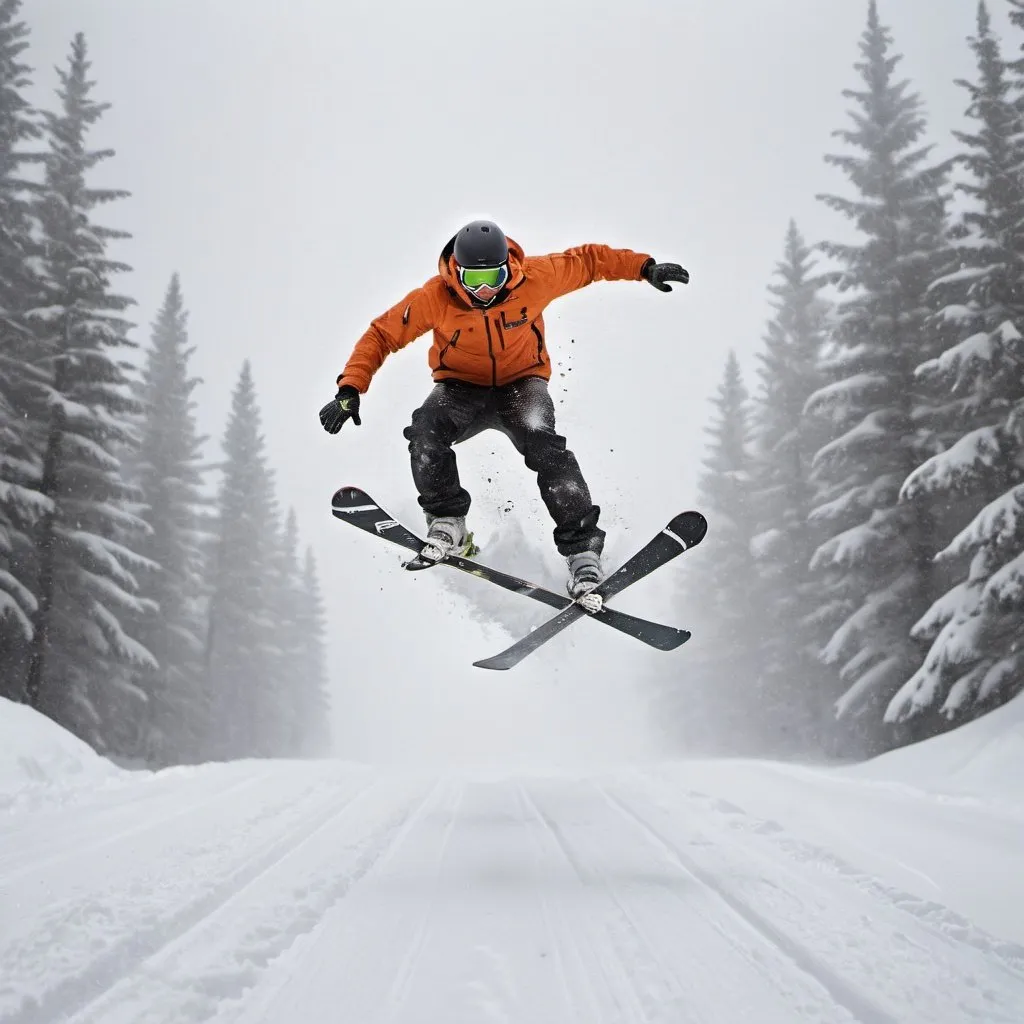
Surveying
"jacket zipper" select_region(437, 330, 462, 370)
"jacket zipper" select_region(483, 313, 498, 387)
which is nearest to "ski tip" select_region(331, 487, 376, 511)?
"jacket zipper" select_region(437, 330, 462, 370)

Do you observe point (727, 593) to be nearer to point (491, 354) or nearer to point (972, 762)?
point (972, 762)

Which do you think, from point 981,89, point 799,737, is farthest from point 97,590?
point 981,89

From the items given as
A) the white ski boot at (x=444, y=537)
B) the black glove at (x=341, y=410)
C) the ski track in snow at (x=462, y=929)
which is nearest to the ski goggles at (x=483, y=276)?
the black glove at (x=341, y=410)

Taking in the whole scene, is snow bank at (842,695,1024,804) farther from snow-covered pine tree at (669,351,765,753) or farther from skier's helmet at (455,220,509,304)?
snow-covered pine tree at (669,351,765,753)

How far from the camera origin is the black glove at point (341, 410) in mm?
5367

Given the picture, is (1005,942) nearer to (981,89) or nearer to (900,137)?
(981,89)

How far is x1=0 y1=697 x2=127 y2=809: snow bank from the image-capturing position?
601 centimetres

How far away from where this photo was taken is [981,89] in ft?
38.9

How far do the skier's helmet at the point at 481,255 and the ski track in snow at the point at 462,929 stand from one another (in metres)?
3.74

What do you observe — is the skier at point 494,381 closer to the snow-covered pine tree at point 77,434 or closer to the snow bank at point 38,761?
the snow bank at point 38,761

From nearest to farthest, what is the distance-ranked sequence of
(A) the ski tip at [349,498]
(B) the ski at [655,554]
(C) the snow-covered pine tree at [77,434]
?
(B) the ski at [655,554]
(A) the ski tip at [349,498]
(C) the snow-covered pine tree at [77,434]

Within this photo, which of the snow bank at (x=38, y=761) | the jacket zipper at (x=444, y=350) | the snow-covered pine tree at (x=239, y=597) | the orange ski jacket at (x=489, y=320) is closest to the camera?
the orange ski jacket at (x=489, y=320)

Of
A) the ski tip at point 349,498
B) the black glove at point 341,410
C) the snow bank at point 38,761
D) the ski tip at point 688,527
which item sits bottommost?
the snow bank at point 38,761

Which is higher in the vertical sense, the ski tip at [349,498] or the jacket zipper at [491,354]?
the jacket zipper at [491,354]
